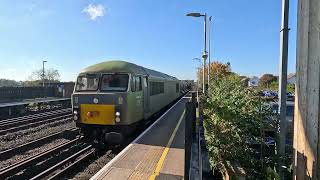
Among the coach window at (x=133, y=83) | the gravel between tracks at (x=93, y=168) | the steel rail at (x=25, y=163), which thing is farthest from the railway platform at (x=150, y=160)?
the steel rail at (x=25, y=163)

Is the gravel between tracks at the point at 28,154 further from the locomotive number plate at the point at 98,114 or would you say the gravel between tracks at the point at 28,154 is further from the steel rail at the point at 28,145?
the locomotive number plate at the point at 98,114

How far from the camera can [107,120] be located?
11.6 m

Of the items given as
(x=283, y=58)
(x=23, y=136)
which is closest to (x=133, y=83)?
(x=23, y=136)

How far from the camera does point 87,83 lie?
489 inches

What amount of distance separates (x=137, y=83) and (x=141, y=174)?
5.79 meters

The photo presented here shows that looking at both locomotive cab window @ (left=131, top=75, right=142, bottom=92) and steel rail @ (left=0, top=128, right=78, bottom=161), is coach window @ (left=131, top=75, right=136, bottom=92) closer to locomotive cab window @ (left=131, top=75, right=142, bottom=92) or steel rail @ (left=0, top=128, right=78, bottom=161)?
locomotive cab window @ (left=131, top=75, right=142, bottom=92)

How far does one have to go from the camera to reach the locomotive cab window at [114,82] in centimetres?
1200

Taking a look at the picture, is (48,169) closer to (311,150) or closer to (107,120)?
(107,120)

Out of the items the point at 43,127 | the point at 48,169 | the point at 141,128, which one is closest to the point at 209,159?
the point at 48,169

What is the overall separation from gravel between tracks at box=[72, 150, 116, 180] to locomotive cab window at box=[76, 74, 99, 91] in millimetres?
2442

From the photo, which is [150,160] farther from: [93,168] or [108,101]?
[108,101]

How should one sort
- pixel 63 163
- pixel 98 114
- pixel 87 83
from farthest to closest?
1. pixel 87 83
2. pixel 98 114
3. pixel 63 163

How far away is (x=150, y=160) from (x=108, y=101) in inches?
131

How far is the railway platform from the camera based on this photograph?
7.59 m
